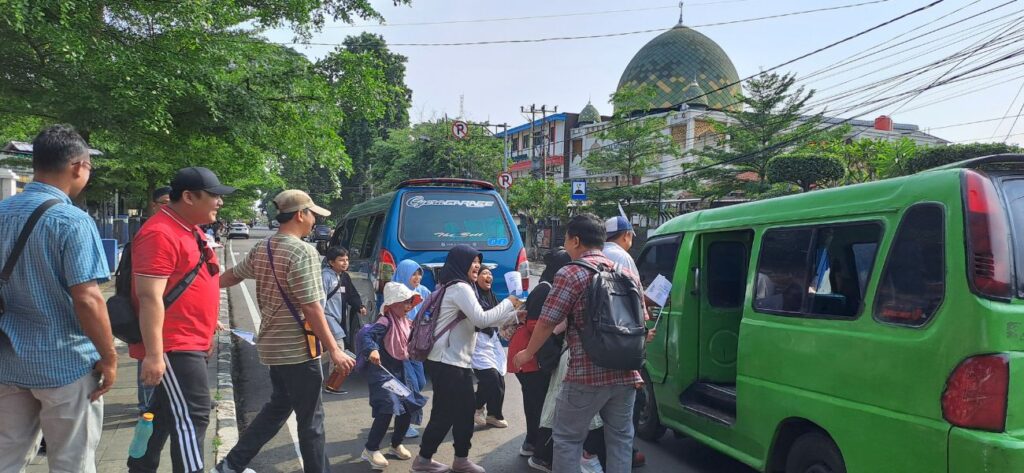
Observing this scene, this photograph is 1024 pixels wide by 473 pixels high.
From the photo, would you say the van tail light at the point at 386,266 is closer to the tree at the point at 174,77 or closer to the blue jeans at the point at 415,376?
the blue jeans at the point at 415,376

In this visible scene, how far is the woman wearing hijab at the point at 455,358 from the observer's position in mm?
4098

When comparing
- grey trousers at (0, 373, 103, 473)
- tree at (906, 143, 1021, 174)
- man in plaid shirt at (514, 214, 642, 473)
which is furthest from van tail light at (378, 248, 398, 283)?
tree at (906, 143, 1021, 174)

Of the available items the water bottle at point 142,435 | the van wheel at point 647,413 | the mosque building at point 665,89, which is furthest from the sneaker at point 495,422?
the mosque building at point 665,89

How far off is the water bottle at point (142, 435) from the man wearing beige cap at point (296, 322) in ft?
2.03

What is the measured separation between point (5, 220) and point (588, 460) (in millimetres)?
3481

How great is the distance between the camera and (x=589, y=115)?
4306 centimetres

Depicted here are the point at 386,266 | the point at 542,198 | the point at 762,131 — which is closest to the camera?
the point at 386,266

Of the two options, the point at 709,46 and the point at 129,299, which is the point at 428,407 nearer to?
the point at 129,299

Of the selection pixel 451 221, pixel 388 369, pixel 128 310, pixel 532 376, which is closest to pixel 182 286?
pixel 128 310

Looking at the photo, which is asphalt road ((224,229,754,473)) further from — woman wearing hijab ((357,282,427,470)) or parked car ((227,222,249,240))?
parked car ((227,222,249,240))

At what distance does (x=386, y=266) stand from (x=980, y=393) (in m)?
5.49

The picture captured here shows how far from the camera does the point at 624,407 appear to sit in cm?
355

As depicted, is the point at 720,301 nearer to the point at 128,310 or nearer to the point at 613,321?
the point at 613,321

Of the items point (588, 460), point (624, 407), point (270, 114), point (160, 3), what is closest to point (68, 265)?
point (624, 407)
